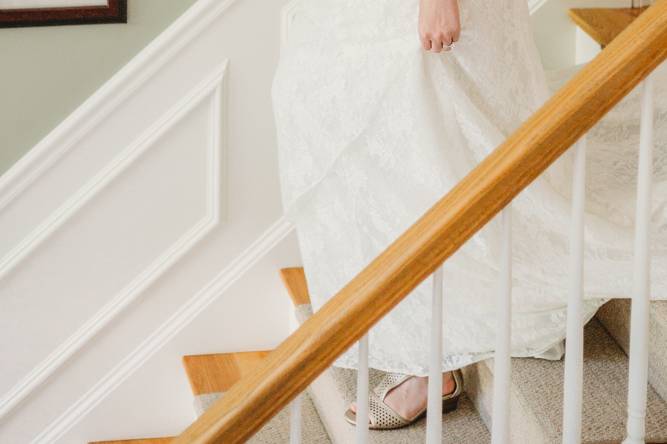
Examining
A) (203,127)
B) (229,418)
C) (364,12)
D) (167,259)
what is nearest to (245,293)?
(167,259)

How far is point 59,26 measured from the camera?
3008mm

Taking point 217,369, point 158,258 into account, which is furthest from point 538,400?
point 158,258

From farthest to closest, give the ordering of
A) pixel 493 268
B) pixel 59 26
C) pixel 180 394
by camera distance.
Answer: pixel 180 394
pixel 59 26
pixel 493 268

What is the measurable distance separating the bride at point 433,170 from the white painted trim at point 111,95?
0.70 meters

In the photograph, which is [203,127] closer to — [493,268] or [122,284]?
[122,284]

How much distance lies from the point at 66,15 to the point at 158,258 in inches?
27.9

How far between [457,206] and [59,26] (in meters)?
1.86

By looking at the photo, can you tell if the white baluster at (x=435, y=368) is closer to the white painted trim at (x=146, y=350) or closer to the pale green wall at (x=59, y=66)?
the white painted trim at (x=146, y=350)

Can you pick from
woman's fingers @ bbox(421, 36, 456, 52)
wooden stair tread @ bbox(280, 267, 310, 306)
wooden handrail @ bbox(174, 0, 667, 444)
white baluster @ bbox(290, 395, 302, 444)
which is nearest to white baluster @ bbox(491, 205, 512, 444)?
wooden handrail @ bbox(174, 0, 667, 444)

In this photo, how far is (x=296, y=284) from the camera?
3.10 metres

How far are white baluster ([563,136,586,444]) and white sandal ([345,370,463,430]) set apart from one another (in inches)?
26.3

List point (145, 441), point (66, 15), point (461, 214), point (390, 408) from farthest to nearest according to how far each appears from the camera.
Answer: point (145, 441) → point (66, 15) → point (390, 408) → point (461, 214)

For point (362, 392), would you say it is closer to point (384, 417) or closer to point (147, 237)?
point (384, 417)

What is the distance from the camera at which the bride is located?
2.12 meters
